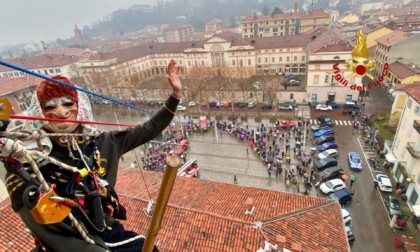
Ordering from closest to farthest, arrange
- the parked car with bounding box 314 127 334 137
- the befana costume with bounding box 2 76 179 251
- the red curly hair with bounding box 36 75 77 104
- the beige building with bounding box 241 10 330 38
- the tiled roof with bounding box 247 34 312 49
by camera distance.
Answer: the befana costume with bounding box 2 76 179 251, the red curly hair with bounding box 36 75 77 104, the parked car with bounding box 314 127 334 137, the tiled roof with bounding box 247 34 312 49, the beige building with bounding box 241 10 330 38

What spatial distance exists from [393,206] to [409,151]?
15.7 feet

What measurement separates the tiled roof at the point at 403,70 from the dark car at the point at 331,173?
23.3m

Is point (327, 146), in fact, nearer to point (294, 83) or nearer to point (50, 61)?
point (294, 83)

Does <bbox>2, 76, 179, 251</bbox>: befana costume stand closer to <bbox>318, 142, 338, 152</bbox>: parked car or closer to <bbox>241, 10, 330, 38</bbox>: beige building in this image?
<bbox>318, 142, 338, 152</bbox>: parked car

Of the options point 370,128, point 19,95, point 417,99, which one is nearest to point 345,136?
point 370,128

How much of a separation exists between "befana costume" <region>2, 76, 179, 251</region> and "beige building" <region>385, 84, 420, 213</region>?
24320 mm

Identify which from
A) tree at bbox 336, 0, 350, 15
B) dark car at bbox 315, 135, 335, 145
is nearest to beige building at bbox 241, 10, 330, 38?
dark car at bbox 315, 135, 335, 145

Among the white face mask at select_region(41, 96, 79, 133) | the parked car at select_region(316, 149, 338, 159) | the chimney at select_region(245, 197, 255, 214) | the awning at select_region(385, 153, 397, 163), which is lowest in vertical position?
the parked car at select_region(316, 149, 338, 159)

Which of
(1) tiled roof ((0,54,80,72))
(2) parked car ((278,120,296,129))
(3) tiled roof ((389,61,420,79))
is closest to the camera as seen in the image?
(2) parked car ((278,120,296,129))

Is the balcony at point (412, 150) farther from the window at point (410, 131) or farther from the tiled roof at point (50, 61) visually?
the tiled roof at point (50, 61)

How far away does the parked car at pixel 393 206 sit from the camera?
63.8 ft

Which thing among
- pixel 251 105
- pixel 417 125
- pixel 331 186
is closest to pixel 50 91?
pixel 331 186

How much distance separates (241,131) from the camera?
3338 cm

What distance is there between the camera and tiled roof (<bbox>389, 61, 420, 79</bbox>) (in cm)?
3625
